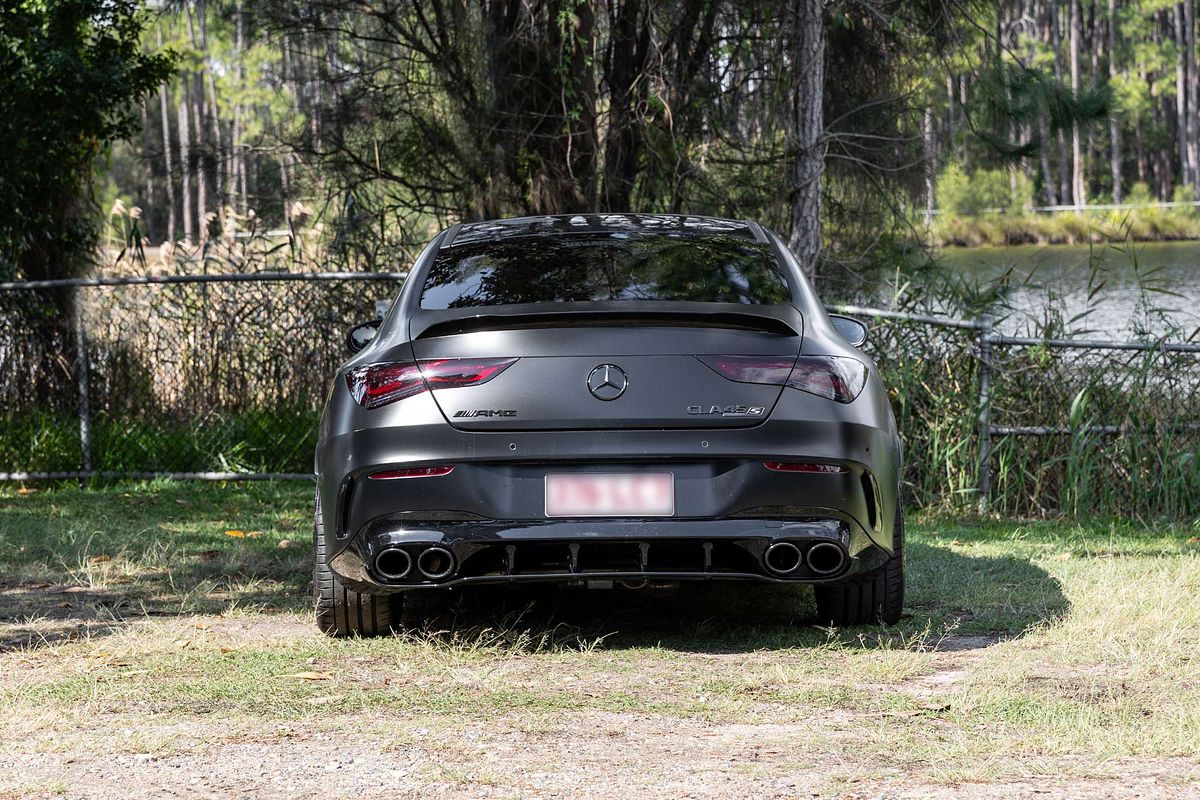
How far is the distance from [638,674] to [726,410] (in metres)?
0.88

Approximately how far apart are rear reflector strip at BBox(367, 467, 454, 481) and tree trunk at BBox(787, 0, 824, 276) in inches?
246

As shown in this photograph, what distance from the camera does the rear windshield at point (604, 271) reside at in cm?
495

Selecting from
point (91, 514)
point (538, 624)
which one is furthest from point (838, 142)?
point (538, 624)

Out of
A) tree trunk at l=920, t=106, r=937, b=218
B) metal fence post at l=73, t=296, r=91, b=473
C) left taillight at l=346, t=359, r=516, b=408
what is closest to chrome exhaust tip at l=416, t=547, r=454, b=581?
left taillight at l=346, t=359, r=516, b=408

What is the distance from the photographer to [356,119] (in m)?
12.2

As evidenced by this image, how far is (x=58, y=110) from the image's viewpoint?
34.0ft

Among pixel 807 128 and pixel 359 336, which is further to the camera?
pixel 807 128

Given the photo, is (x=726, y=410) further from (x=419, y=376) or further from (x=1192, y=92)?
(x=1192, y=92)

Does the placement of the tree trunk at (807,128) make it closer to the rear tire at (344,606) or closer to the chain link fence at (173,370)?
the chain link fence at (173,370)

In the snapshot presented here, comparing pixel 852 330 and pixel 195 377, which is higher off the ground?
pixel 852 330

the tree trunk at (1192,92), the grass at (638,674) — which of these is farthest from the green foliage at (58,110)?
the tree trunk at (1192,92)

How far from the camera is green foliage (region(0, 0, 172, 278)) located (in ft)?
32.9

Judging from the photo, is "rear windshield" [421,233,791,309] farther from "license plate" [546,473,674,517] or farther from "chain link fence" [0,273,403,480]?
"chain link fence" [0,273,403,480]

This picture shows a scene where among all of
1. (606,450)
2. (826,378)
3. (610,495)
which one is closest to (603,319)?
(606,450)
